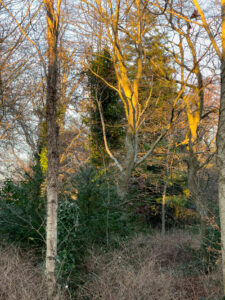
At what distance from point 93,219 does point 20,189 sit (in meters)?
2.26

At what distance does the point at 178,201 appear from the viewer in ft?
56.4

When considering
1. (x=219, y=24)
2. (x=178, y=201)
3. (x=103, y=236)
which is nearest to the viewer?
(x=219, y=24)

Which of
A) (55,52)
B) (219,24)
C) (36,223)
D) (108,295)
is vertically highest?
(219,24)

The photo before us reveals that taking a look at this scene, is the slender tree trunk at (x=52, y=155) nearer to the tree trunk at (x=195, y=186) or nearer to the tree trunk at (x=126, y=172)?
the tree trunk at (x=195, y=186)

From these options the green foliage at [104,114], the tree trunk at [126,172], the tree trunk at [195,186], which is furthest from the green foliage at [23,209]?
the green foliage at [104,114]

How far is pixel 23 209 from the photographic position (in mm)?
7660

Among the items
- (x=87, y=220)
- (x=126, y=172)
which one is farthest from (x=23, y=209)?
(x=126, y=172)

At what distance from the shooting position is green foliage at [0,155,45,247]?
7.36 meters

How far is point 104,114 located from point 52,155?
377 inches

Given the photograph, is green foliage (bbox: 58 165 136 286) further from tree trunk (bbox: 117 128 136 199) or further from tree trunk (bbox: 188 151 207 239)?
tree trunk (bbox: 188 151 207 239)

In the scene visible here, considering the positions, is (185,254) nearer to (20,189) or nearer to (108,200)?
(108,200)

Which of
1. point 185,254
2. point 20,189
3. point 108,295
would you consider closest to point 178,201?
point 185,254

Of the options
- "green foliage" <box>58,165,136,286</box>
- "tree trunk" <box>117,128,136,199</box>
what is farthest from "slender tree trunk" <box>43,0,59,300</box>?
"tree trunk" <box>117,128,136,199</box>

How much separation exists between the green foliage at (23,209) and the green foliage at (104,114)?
5.58 m
